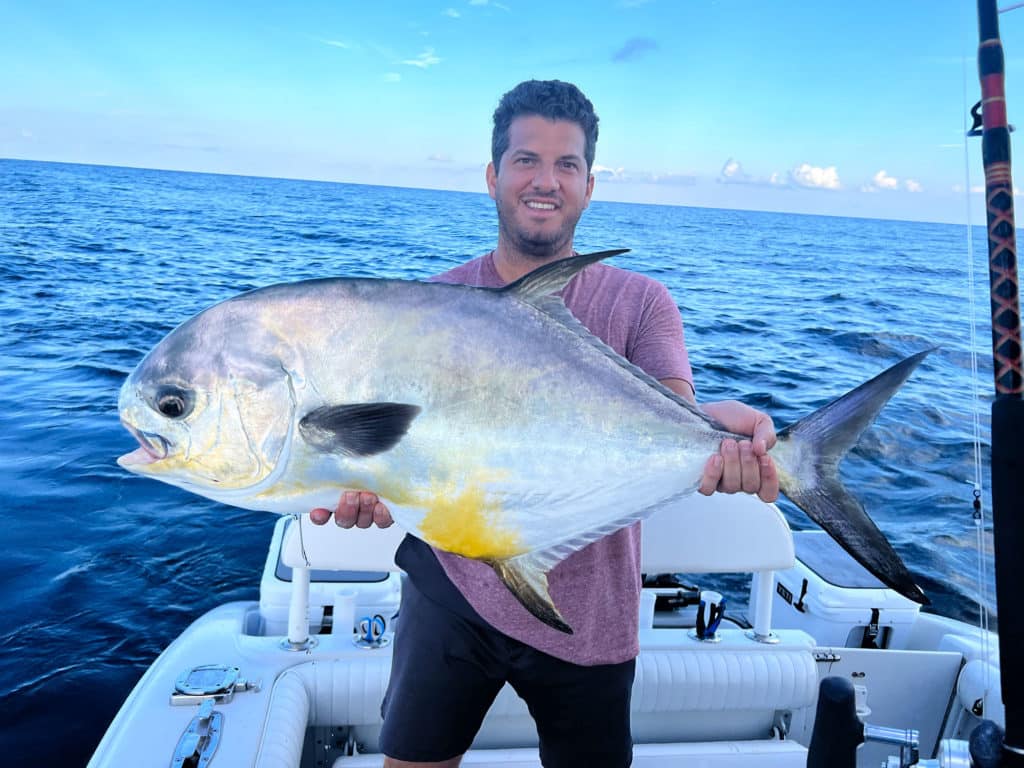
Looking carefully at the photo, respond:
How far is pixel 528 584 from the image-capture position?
181 centimetres

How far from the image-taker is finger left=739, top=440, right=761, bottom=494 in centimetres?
179

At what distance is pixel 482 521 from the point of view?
176cm

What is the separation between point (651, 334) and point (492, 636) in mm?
1050

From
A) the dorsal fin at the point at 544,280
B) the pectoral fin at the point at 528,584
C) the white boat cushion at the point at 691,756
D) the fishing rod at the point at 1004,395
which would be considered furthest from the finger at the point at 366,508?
the fishing rod at the point at 1004,395

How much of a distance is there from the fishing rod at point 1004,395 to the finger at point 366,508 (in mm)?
1752

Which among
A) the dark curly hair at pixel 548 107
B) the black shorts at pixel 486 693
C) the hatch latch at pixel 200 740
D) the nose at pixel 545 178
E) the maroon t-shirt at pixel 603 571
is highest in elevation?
the dark curly hair at pixel 548 107

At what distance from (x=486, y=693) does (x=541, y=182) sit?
1615mm

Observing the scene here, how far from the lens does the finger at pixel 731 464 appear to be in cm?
179

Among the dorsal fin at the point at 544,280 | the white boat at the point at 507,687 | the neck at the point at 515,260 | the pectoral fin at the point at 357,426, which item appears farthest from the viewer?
the white boat at the point at 507,687

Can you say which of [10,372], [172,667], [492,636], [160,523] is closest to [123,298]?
[10,372]

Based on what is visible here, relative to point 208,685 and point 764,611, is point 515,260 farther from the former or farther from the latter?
point 764,611

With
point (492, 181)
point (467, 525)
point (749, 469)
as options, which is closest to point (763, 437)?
point (749, 469)

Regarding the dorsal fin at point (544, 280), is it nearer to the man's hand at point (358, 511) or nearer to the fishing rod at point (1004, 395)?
the man's hand at point (358, 511)

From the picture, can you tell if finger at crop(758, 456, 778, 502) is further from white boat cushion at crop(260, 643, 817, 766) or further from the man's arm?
white boat cushion at crop(260, 643, 817, 766)
